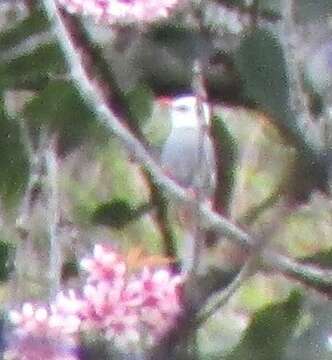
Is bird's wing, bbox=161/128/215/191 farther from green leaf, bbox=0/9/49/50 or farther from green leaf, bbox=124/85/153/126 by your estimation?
green leaf, bbox=0/9/49/50

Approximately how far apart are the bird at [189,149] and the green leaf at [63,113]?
0.07m

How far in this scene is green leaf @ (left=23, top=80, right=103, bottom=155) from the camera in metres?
0.78

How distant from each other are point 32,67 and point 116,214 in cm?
15

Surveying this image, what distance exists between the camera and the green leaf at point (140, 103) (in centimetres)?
78

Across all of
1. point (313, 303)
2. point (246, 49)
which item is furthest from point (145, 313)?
point (246, 49)

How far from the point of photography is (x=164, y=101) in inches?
32.2

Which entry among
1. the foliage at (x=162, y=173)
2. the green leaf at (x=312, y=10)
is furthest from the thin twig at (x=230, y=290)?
the green leaf at (x=312, y=10)

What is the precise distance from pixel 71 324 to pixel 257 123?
0.81ft

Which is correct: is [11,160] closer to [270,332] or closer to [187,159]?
[187,159]

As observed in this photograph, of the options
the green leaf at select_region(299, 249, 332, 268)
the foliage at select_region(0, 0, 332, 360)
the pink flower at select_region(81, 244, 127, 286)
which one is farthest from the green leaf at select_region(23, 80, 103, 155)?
the green leaf at select_region(299, 249, 332, 268)

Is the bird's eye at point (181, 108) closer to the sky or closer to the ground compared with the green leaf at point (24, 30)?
closer to the ground

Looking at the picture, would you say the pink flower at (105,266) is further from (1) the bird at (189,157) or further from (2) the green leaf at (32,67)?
(2) the green leaf at (32,67)

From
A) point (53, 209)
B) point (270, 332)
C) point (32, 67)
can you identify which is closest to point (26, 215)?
point (53, 209)

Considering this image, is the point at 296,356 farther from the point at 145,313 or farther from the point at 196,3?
the point at 196,3
